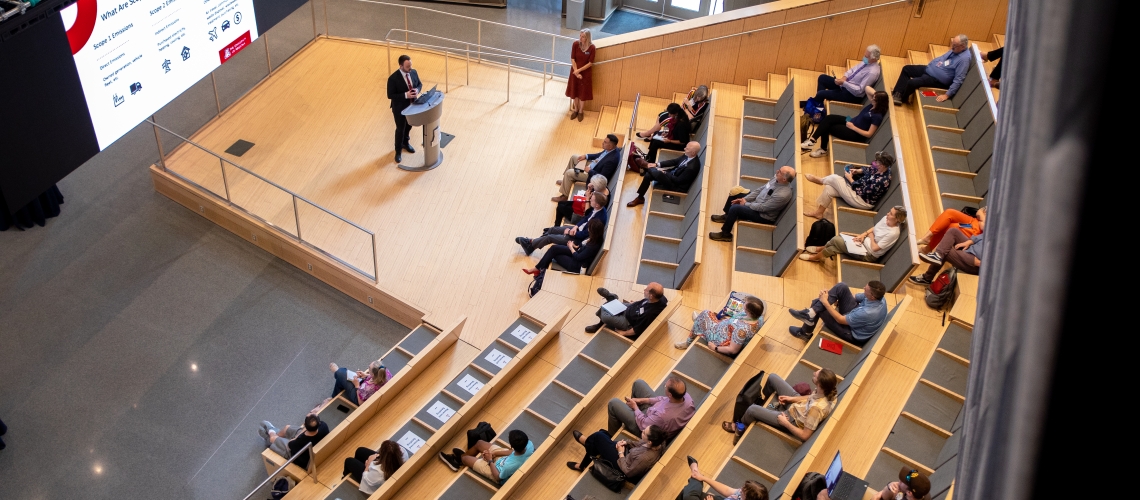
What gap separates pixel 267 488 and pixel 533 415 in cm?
241

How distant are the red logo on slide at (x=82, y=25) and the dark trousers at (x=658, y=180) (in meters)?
5.42

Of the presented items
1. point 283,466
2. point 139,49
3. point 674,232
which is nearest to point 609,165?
point 674,232

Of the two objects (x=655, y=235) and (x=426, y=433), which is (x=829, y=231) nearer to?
(x=655, y=235)

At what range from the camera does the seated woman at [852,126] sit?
361 inches

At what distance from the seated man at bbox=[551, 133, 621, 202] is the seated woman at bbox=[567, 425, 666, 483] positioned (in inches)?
146

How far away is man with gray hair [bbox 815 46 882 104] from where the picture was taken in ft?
32.2

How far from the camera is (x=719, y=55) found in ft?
37.2

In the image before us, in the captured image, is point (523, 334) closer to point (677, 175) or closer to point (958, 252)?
point (677, 175)

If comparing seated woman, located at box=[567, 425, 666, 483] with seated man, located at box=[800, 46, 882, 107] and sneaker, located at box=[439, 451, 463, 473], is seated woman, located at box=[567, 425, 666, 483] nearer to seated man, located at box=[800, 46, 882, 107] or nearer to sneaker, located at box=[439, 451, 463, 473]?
sneaker, located at box=[439, 451, 463, 473]

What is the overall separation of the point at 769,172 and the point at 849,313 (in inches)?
111

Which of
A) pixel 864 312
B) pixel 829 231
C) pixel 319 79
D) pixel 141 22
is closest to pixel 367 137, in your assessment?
pixel 319 79

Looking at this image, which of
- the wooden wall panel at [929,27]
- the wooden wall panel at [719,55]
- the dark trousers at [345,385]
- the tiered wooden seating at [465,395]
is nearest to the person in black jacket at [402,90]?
the tiered wooden seating at [465,395]

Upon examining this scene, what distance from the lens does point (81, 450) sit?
24.6ft

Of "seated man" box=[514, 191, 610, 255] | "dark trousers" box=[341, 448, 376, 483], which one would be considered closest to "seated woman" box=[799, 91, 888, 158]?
"seated man" box=[514, 191, 610, 255]
